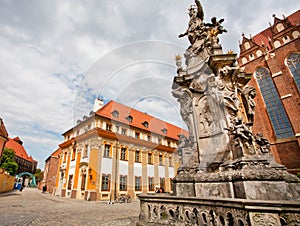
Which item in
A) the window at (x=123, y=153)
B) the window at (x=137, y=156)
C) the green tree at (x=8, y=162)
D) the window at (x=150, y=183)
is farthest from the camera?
the green tree at (x=8, y=162)

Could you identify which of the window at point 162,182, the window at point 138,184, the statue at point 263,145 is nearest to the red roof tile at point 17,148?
the window at point 138,184

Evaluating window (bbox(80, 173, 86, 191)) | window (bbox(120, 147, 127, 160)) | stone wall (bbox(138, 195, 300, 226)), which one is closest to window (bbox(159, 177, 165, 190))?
window (bbox(120, 147, 127, 160))

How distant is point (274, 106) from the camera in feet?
57.5

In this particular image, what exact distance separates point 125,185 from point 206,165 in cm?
1628

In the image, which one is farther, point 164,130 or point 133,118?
point 164,130

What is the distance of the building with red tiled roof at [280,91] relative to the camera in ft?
51.0

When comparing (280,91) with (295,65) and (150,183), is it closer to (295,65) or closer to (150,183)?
(295,65)

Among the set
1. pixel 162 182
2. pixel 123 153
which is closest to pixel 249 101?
pixel 123 153

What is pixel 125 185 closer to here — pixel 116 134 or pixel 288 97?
pixel 116 134

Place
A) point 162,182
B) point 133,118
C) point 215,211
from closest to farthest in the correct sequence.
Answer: point 215,211 → point 162,182 → point 133,118

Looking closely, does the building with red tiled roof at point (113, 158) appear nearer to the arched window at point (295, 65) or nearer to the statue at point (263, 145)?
the statue at point (263, 145)

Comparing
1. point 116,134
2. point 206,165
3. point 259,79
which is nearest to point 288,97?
point 259,79

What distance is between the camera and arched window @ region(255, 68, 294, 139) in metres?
16.4

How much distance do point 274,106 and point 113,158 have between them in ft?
61.1
